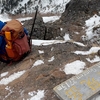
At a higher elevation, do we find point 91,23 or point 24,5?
point 91,23

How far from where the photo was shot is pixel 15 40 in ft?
22.5

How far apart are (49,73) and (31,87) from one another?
2.16 ft

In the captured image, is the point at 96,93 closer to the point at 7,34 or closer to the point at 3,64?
the point at 7,34

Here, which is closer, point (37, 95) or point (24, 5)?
point (37, 95)

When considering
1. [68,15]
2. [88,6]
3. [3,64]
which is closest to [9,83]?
[3,64]

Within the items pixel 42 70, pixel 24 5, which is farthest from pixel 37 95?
pixel 24 5

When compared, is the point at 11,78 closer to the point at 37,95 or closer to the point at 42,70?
the point at 42,70

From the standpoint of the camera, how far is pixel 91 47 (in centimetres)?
740

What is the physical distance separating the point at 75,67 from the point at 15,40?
1935 millimetres

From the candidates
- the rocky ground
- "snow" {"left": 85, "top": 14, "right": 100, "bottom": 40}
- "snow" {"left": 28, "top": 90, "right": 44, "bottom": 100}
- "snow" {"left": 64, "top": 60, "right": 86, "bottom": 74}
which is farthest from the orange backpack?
"snow" {"left": 85, "top": 14, "right": 100, "bottom": 40}

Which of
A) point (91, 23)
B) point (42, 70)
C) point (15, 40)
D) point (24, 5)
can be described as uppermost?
point (15, 40)

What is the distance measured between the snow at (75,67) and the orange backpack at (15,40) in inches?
60.5

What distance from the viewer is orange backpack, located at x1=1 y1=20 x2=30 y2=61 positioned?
668cm

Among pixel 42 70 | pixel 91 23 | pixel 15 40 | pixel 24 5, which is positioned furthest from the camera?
pixel 24 5
